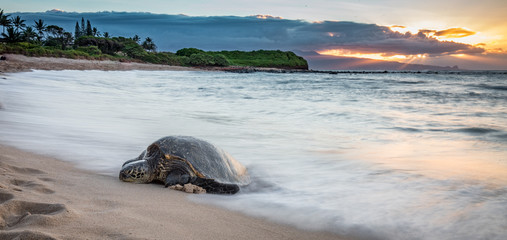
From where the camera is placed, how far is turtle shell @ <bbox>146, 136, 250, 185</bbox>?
153 inches

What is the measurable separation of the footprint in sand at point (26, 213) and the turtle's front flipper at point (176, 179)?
137 cm

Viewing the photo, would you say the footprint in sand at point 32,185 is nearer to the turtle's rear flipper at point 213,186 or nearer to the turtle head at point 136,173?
the turtle head at point 136,173

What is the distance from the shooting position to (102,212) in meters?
2.57

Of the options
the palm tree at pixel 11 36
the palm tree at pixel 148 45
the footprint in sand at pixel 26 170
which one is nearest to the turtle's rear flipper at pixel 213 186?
the footprint in sand at pixel 26 170

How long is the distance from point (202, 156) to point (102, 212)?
5.14ft

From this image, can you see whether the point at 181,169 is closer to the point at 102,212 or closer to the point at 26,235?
the point at 102,212

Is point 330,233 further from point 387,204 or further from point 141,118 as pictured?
point 141,118

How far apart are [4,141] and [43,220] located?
320cm

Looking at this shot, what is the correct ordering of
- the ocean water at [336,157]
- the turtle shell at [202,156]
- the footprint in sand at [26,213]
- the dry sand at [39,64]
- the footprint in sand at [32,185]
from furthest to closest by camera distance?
1. the dry sand at [39,64]
2. the turtle shell at [202,156]
3. the ocean water at [336,157]
4. the footprint in sand at [32,185]
5. the footprint in sand at [26,213]

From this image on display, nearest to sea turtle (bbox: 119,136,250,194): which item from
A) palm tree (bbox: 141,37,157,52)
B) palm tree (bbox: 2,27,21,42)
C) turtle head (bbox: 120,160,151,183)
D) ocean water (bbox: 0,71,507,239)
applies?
turtle head (bbox: 120,160,151,183)

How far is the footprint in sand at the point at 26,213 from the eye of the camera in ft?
7.17

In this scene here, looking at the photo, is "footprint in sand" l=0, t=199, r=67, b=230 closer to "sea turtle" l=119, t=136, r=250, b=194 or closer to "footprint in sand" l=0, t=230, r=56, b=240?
"footprint in sand" l=0, t=230, r=56, b=240

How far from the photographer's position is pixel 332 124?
10234mm

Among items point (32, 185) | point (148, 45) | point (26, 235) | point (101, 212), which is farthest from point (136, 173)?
point (148, 45)
